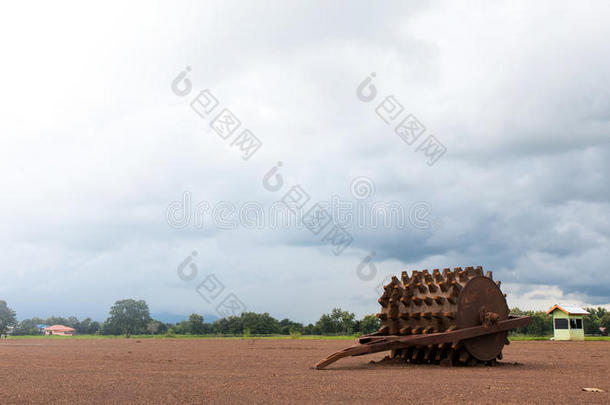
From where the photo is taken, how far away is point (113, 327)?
92.9 metres

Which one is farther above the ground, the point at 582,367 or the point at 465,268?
the point at 465,268

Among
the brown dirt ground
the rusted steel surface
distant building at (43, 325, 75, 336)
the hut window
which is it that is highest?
the hut window

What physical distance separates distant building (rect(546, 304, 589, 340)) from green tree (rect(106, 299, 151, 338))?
65597 mm

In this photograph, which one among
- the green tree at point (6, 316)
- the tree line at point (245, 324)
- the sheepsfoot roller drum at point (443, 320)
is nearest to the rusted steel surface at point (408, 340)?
the sheepsfoot roller drum at point (443, 320)

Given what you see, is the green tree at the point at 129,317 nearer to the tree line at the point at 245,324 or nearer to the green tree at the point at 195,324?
the tree line at the point at 245,324

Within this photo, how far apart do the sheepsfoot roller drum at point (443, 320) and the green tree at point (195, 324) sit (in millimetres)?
65996

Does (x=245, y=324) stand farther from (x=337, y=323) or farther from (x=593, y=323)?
(x=593, y=323)

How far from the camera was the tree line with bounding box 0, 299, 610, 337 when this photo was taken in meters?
63.2

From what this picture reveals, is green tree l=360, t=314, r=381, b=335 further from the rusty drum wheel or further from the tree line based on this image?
the rusty drum wheel

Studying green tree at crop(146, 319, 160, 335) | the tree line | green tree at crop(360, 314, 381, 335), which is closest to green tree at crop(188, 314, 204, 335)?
the tree line

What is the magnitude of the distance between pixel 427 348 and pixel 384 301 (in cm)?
178

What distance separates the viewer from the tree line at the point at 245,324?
2489 inches

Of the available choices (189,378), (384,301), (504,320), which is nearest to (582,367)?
(504,320)

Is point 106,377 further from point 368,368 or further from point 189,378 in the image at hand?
point 368,368
